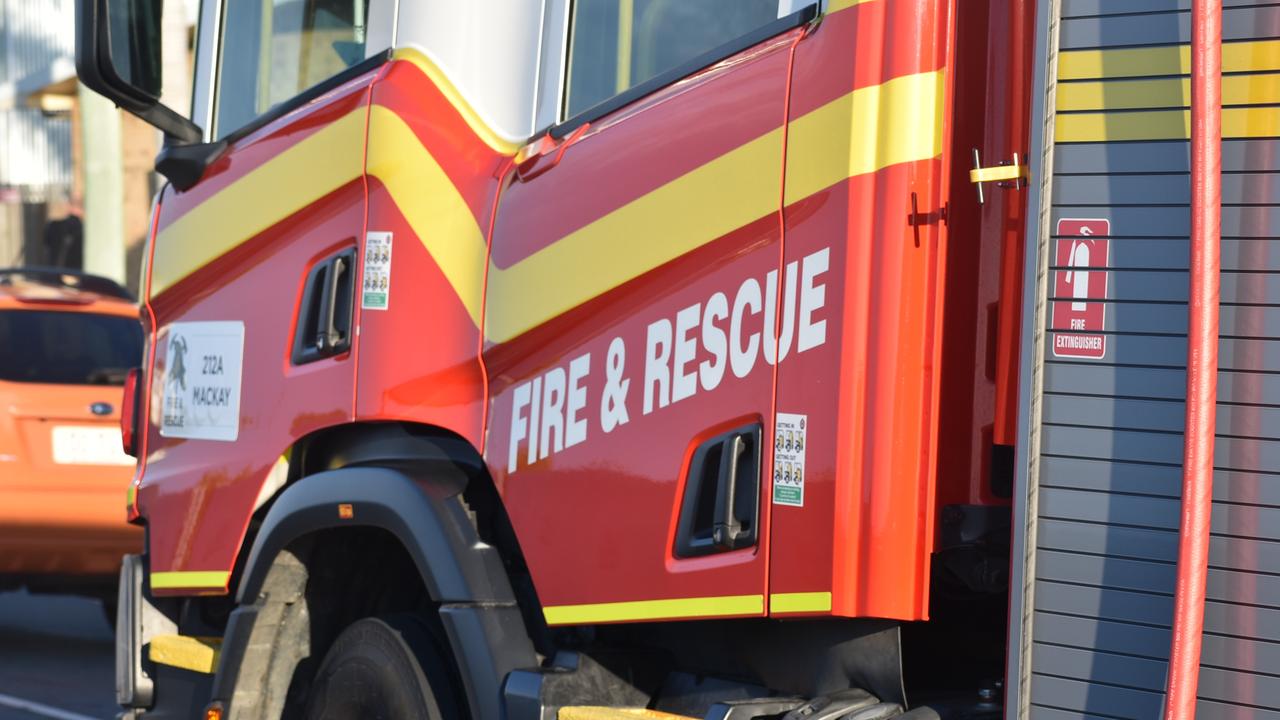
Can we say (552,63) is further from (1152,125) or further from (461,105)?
(1152,125)

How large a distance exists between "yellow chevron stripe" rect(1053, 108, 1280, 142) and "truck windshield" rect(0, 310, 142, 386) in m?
7.52

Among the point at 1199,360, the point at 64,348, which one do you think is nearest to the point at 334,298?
the point at 1199,360

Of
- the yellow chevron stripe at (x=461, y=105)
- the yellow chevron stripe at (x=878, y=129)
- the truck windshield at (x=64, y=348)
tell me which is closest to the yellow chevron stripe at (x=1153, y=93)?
the yellow chevron stripe at (x=878, y=129)

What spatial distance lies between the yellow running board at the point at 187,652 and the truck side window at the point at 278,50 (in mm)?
1331

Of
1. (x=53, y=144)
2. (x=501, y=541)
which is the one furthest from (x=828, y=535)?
(x=53, y=144)

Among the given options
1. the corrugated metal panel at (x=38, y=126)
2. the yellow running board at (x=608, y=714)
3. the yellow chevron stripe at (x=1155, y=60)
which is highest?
the corrugated metal panel at (x=38, y=126)

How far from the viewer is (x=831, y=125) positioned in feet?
10.0

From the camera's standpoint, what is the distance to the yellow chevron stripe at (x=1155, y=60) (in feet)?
8.33

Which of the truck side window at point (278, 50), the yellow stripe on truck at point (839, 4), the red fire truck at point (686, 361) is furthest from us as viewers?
the truck side window at point (278, 50)

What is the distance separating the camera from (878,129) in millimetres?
2992

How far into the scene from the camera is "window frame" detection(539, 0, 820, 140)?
128 inches

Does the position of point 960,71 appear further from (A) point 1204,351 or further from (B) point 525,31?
(B) point 525,31

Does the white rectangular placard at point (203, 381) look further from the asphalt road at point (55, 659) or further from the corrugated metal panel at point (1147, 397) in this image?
the asphalt road at point (55, 659)

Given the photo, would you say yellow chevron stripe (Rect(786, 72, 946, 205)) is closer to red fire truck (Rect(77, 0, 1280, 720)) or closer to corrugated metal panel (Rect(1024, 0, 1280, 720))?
red fire truck (Rect(77, 0, 1280, 720))
